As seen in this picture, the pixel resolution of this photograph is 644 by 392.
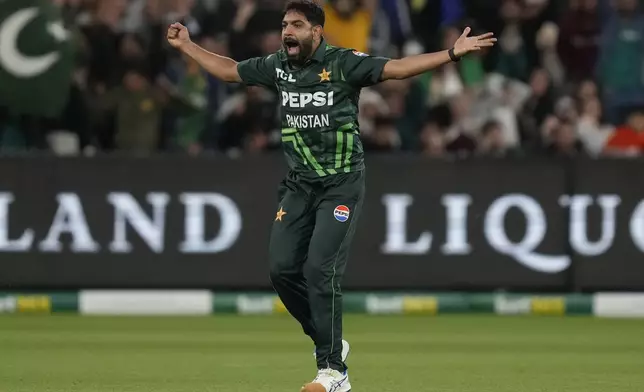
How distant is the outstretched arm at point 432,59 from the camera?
848cm

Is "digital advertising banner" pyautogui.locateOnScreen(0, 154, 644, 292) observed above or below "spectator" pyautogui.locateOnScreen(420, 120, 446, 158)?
below

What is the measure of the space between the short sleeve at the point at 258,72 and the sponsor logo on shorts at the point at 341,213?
89 centimetres

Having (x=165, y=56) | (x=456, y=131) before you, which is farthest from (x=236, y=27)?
(x=456, y=131)

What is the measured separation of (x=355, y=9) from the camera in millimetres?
17234

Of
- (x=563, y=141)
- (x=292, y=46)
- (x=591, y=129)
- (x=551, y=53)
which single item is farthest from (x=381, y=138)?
(x=292, y=46)

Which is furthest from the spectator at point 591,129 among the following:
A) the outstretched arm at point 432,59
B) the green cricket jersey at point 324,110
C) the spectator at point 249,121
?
the outstretched arm at point 432,59

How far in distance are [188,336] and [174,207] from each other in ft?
7.13

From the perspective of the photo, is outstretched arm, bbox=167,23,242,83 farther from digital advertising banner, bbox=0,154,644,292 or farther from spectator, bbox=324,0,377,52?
spectator, bbox=324,0,377,52

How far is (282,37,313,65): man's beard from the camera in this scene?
889 centimetres

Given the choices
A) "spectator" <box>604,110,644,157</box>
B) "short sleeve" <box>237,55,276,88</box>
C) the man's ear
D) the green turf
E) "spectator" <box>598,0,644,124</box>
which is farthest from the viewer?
"spectator" <box>598,0,644,124</box>

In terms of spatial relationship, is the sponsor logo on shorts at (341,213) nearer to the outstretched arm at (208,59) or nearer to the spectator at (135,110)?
the outstretched arm at (208,59)

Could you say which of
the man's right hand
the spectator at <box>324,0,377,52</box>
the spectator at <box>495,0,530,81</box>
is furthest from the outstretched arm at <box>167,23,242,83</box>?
the spectator at <box>495,0,530,81</box>

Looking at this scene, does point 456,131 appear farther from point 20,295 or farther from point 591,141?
point 20,295

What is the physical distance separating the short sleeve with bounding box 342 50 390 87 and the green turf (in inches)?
75.1
